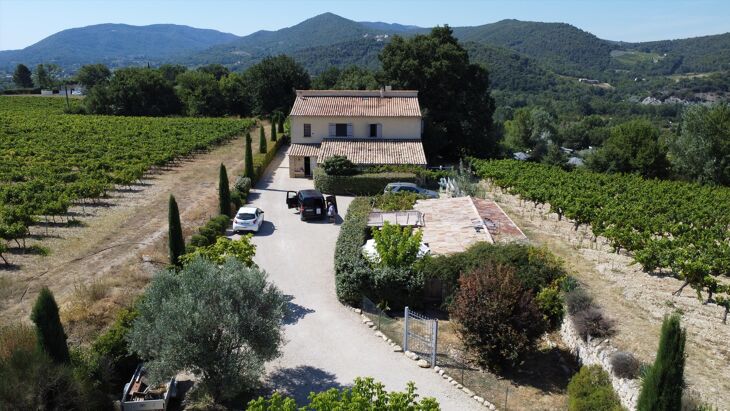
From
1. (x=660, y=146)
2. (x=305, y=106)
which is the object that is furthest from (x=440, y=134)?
(x=660, y=146)

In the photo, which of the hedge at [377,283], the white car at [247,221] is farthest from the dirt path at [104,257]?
the hedge at [377,283]

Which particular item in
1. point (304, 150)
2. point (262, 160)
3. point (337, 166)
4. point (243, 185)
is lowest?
point (243, 185)

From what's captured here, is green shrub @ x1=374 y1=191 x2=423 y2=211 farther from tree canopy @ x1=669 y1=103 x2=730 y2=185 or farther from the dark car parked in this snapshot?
tree canopy @ x1=669 y1=103 x2=730 y2=185

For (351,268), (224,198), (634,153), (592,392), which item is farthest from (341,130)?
(592,392)

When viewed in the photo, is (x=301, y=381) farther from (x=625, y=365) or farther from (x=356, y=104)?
(x=356, y=104)

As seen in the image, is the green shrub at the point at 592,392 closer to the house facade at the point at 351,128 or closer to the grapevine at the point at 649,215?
the grapevine at the point at 649,215
